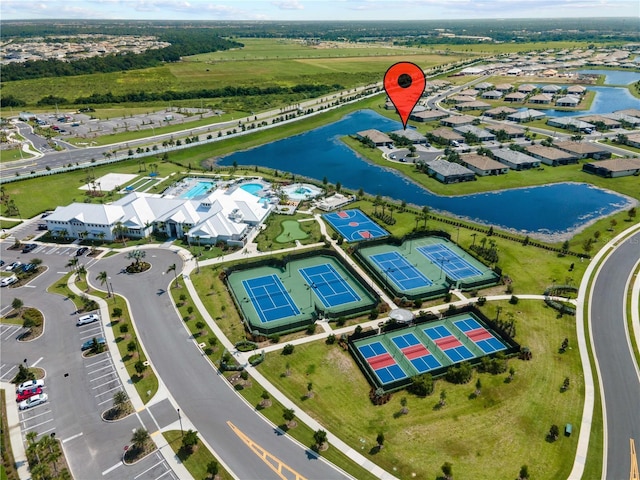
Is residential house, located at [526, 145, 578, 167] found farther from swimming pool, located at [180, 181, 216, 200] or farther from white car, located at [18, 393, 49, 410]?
white car, located at [18, 393, 49, 410]

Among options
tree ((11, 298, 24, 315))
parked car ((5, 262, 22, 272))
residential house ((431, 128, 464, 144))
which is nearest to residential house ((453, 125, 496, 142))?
residential house ((431, 128, 464, 144))

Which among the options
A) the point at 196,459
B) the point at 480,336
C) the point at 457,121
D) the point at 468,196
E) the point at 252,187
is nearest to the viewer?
the point at 196,459

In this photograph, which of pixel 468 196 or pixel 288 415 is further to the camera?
pixel 468 196

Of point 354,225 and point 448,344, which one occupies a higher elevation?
point 354,225

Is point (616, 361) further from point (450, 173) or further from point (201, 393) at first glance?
point (450, 173)

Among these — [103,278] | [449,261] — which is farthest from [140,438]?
[449,261]

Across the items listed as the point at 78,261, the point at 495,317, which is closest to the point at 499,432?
the point at 495,317

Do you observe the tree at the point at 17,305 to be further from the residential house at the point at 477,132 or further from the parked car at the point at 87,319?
the residential house at the point at 477,132
